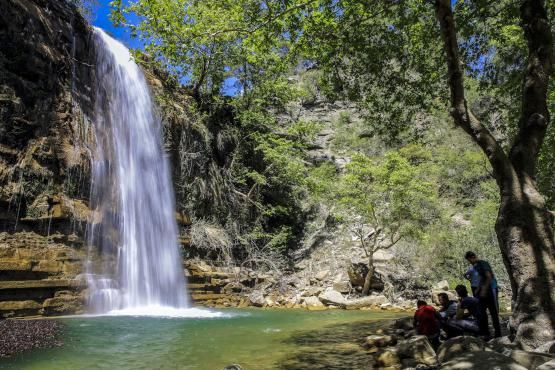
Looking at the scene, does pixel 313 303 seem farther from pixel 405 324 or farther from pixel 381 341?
pixel 381 341

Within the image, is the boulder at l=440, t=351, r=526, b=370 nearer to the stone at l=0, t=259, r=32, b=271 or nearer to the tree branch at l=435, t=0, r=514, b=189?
the tree branch at l=435, t=0, r=514, b=189

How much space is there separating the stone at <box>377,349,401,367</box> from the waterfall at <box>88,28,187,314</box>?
10.2 metres

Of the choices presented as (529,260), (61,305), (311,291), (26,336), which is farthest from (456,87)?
(311,291)

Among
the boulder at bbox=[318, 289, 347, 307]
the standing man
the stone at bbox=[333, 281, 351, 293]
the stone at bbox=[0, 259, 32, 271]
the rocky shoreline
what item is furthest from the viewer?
the stone at bbox=[333, 281, 351, 293]

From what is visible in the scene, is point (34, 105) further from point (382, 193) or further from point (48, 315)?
point (382, 193)

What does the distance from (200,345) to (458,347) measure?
505cm

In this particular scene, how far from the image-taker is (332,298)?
746 inches

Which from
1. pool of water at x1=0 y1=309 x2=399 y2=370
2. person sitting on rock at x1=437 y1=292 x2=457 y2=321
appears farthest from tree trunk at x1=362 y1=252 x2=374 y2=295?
person sitting on rock at x1=437 y1=292 x2=457 y2=321

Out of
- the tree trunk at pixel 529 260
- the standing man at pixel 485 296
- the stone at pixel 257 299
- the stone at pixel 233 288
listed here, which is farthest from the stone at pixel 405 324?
the stone at pixel 233 288

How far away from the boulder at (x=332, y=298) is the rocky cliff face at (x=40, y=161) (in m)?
10.0

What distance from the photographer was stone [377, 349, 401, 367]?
23.0ft

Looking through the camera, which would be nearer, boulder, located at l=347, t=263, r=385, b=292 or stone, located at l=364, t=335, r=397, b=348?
stone, located at l=364, t=335, r=397, b=348

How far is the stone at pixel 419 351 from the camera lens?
6930 millimetres

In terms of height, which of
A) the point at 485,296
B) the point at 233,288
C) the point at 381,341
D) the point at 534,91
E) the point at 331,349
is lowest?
the point at 331,349
